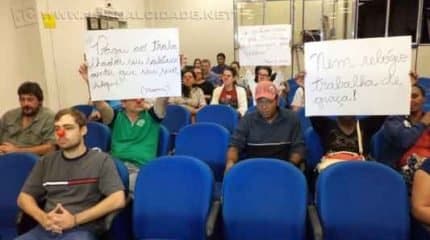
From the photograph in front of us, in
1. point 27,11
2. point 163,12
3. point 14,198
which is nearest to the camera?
point 14,198

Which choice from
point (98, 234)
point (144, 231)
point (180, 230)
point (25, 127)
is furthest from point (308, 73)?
point (25, 127)

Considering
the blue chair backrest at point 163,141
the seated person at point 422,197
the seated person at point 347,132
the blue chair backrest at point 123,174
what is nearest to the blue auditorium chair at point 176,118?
the blue chair backrest at point 163,141

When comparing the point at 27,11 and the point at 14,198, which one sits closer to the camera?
the point at 14,198

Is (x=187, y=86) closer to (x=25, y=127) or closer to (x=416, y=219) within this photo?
(x=25, y=127)

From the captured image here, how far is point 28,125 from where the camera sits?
307cm

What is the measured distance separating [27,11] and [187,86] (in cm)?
209

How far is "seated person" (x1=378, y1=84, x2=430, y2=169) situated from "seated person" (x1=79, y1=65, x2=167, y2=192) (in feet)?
5.34

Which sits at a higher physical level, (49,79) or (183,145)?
(49,79)

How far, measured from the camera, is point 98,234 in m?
2.16

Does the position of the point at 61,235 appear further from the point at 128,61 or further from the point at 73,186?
the point at 128,61

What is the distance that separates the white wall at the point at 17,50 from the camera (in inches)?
163

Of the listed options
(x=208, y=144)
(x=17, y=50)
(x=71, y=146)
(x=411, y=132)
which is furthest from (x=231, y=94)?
(x=71, y=146)

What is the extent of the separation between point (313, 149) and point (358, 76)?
0.83m

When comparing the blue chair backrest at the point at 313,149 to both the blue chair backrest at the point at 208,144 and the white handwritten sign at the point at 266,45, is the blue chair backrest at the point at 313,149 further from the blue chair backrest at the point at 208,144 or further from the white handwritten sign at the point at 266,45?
the white handwritten sign at the point at 266,45
